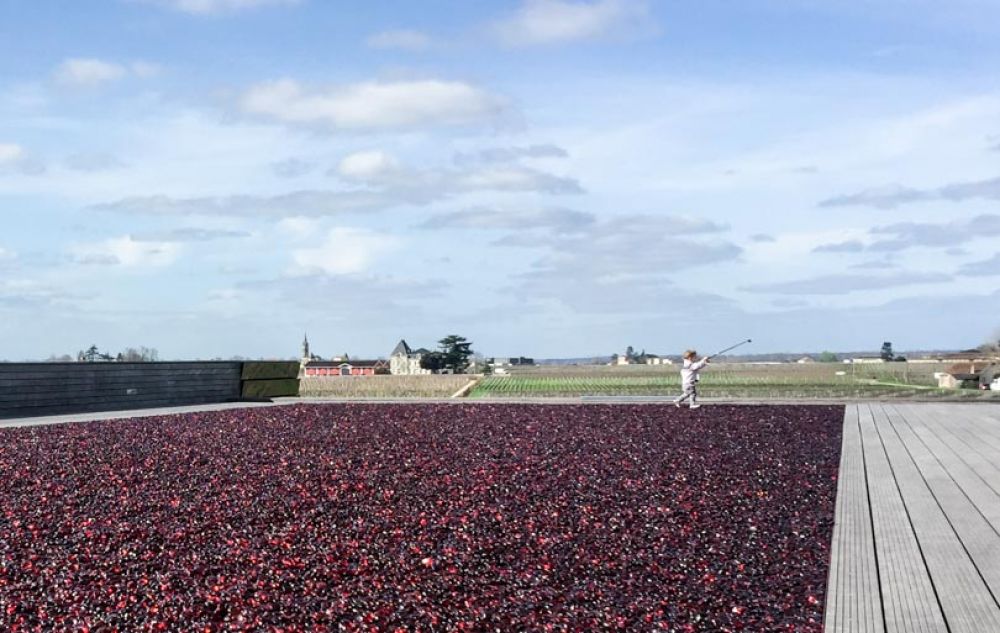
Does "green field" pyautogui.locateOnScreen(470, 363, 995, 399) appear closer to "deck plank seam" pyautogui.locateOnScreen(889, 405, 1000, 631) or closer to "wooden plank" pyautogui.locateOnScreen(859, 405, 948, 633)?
"deck plank seam" pyautogui.locateOnScreen(889, 405, 1000, 631)

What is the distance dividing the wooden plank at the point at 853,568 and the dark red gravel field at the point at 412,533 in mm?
113

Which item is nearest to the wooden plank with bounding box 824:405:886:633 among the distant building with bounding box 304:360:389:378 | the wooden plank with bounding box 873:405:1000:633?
the wooden plank with bounding box 873:405:1000:633

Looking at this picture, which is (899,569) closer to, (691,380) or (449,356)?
(691,380)

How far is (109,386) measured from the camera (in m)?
18.7

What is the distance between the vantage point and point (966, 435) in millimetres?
13086

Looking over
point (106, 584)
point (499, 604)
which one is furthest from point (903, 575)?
point (106, 584)

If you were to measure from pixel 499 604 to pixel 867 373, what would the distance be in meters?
36.6

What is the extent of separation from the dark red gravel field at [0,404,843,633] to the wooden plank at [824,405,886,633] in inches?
4.5

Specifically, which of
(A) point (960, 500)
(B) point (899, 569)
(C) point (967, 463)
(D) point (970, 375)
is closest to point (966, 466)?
(C) point (967, 463)

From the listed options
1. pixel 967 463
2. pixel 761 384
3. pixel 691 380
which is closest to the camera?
pixel 967 463

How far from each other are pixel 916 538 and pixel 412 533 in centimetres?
333

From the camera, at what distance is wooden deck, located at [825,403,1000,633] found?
4676mm

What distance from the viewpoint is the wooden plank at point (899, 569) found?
14.9ft

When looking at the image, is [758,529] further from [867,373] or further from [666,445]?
[867,373]
